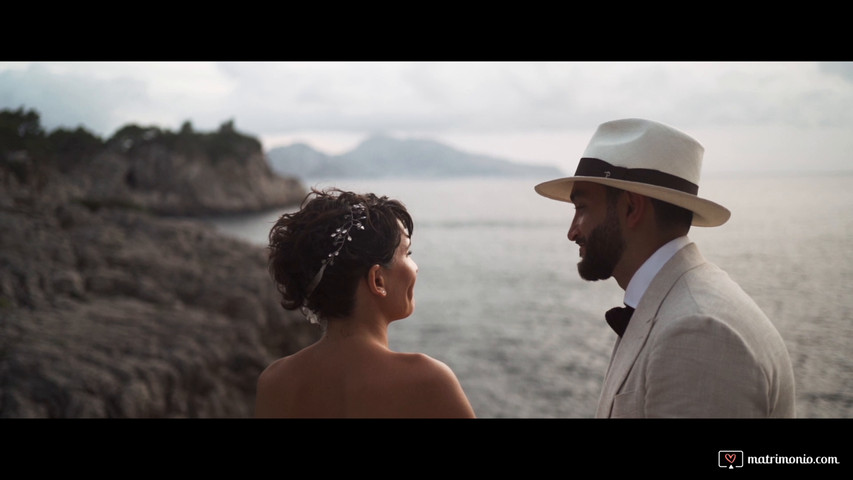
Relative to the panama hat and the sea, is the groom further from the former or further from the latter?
the sea

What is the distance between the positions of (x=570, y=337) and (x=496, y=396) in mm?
13054

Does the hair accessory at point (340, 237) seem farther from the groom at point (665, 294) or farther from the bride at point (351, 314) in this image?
the groom at point (665, 294)

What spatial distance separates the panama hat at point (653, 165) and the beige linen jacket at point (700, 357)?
0.86 ft

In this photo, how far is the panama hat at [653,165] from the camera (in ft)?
8.69

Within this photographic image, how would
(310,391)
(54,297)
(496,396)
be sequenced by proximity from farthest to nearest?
(496,396) → (54,297) → (310,391)

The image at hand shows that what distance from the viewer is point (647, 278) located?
268 centimetres

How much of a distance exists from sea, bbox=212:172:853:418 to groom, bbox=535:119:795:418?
13.3 metres

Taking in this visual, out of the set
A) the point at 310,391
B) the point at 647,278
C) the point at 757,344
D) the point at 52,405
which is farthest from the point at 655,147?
the point at 52,405

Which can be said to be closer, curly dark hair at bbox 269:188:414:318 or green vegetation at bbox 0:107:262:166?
curly dark hair at bbox 269:188:414:318

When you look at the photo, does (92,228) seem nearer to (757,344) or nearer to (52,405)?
(52,405)

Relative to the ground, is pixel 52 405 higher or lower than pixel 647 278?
lower

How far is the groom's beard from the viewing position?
9.05 ft

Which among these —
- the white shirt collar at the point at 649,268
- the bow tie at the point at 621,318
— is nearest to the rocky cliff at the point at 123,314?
the bow tie at the point at 621,318

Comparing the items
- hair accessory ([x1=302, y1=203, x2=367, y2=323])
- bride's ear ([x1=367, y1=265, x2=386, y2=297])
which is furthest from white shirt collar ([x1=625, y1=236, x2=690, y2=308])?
hair accessory ([x1=302, y1=203, x2=367, y2=323])
